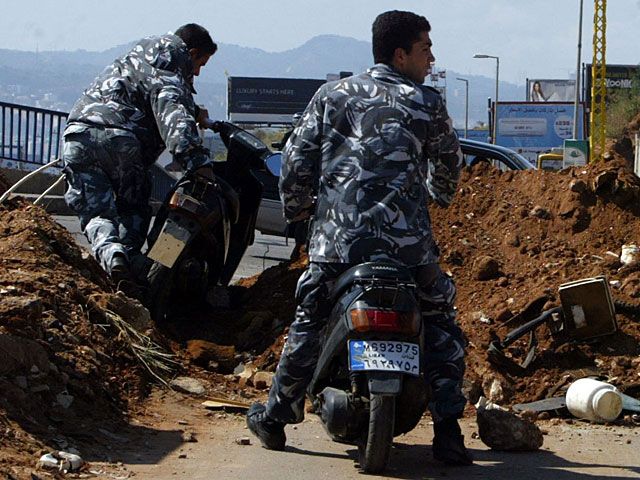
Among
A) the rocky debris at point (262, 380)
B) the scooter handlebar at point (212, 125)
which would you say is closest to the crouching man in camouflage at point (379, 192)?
the rocky debris at point (262, 380)

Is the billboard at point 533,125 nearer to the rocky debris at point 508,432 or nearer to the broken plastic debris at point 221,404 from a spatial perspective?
the broken plastic debris at point 221,404

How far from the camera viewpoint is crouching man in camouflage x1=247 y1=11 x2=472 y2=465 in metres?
5.42

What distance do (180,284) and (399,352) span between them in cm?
357

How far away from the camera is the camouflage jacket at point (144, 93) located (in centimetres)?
812

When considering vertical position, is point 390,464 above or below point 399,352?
below

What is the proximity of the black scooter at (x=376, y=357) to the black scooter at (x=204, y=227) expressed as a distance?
9.16 feet

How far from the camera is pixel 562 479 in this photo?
17.5 ft

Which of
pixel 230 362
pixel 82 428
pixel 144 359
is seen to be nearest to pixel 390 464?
pixel 82 428

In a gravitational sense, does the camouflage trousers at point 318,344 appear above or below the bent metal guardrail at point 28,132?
below

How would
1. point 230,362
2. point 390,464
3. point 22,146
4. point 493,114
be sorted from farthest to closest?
point 493,114
point 22,146
point 230,362
point 390,464

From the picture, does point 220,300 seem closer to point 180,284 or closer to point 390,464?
point 180,284

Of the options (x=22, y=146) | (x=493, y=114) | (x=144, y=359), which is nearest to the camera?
(x=144, y=359)

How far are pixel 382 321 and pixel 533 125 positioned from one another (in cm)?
8052

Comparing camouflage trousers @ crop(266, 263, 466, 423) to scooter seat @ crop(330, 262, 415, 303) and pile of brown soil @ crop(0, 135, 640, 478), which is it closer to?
scooter seat @ crop(330, 262, 415, 303)
